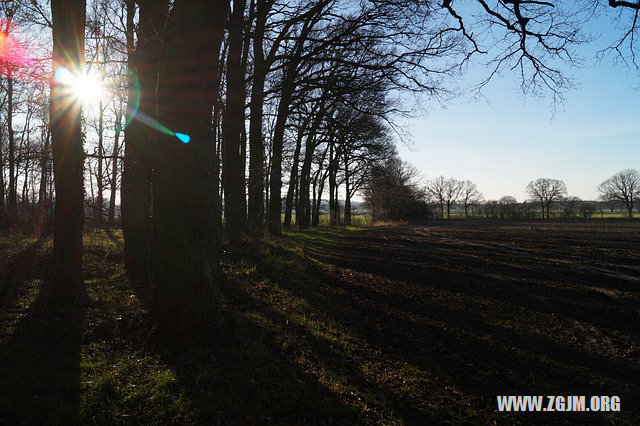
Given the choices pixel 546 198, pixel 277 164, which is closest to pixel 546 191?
pixel 546 198

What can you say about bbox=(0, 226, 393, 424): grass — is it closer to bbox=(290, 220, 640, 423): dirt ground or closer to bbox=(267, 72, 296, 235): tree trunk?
bbox=(290, 220, 640, 423): dirt ground

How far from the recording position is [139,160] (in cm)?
867

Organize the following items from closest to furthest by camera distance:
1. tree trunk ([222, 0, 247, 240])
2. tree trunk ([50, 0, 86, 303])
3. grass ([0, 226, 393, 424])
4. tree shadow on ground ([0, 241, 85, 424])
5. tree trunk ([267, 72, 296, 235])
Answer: tree shadow on ground ([0, 241, 85, 424]) < grass ([0, 226, 393, 424]) < tree trunk ([50, 0, 86, 303]) < tree trunk ([222, 0, 247, 240]) < tree trunk ([267, 72, 296, 235])

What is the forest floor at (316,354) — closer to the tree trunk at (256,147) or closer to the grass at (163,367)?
the grass at (163,367)

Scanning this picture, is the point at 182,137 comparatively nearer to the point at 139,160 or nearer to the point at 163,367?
the point at 163,367

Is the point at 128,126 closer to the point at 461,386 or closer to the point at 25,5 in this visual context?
the point at 25,5

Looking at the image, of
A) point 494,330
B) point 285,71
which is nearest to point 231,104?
point 285,71

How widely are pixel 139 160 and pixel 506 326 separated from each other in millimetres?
8053

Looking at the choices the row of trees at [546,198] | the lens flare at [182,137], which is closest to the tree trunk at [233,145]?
the lens flare at [182,137]

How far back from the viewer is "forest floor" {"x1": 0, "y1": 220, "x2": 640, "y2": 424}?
3732 mm

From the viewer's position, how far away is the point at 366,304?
806 centimetres

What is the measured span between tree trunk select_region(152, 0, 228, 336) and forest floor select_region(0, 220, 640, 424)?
1.58 feet

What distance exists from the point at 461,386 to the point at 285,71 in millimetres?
14351

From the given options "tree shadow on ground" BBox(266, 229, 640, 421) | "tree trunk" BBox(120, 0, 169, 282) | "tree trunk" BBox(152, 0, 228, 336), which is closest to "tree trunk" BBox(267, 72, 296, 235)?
"tree trunk" BBox(120, 0, 169, 282)
